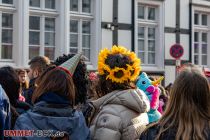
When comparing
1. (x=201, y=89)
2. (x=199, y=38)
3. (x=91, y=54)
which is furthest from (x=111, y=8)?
(x=201, y=89)

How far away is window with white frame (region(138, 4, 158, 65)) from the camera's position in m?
14.6

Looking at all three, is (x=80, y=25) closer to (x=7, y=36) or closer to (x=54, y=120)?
(x=7, y=36)

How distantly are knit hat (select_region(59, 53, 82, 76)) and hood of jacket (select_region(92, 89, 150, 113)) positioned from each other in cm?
30

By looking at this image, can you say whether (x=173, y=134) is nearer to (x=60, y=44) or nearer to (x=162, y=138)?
(x=162, y=138)

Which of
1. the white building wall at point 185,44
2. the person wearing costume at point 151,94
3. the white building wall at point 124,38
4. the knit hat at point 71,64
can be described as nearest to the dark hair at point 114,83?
the knit hat at point 71,64

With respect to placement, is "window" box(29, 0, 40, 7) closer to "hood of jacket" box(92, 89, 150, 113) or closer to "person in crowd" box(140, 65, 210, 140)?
"hood of jacket" box(92, 89, 150, 113)

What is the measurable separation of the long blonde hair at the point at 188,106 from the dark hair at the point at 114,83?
3.18 feet

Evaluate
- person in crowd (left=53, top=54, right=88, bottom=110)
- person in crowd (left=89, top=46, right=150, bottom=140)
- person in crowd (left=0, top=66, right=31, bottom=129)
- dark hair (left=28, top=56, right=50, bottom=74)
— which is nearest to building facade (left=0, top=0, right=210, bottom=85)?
dark hair (left=28, top=56, right=50, bottom=74)

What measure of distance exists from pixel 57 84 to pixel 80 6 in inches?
399

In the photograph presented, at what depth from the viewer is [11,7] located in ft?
37.8

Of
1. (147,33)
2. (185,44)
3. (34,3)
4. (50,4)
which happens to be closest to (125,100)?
(34,3)

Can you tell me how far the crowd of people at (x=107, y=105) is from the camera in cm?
261

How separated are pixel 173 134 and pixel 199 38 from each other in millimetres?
14426

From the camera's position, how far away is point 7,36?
38.0ft
